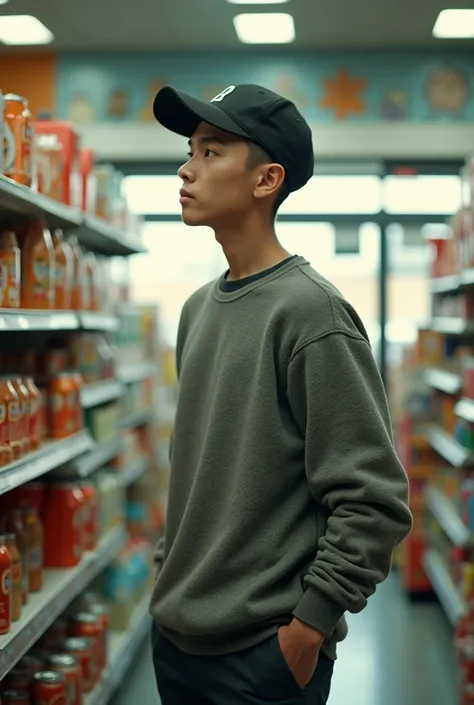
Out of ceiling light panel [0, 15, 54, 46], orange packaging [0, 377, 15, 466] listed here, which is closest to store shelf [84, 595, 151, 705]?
orange packaging [0, 377, 15, 466]

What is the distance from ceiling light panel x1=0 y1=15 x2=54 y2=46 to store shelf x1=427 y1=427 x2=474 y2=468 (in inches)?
151

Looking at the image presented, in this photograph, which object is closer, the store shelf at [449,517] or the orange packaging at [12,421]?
the orange packaging at [12,421]

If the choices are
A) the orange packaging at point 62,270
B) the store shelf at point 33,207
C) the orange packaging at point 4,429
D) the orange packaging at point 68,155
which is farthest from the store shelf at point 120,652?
the orange packaging at point 68,155

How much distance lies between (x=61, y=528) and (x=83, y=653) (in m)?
0.46

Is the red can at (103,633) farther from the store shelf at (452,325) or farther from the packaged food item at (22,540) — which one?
the store shelf at (452,325)

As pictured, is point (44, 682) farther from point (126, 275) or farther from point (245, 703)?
point (126, 275)

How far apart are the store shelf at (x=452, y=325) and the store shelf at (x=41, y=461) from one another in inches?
83.5

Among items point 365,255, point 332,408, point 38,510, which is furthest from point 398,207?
point 332,408

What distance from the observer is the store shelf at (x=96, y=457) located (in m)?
3.65

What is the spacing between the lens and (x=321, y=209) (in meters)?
7.59

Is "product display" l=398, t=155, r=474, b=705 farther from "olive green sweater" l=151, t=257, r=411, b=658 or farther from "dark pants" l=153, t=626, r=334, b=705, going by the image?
"olive green sweater" l=151, t=257, r=411, b=658

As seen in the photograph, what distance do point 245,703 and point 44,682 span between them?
1.27 meters

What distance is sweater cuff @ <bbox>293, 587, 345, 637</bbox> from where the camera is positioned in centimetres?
173

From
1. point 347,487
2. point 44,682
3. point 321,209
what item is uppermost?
point 321,209
